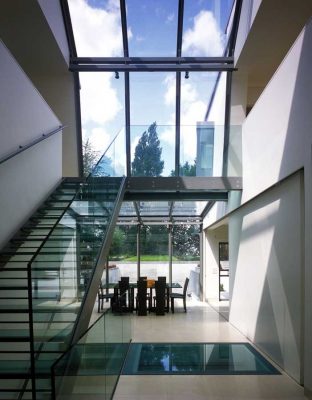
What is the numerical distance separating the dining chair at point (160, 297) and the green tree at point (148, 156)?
3.91 meters

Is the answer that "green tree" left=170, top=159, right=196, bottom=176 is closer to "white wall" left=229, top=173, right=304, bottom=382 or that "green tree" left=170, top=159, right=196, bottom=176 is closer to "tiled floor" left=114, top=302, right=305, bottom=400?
"white wall" left=229, top=173, right=304, bottom=382

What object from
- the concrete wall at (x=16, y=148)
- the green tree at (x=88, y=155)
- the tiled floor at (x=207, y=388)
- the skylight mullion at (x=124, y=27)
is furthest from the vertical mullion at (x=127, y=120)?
the tiled floor at (x=207, y=388)

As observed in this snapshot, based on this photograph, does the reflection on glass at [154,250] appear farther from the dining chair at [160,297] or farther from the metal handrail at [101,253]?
the metal handrail at [101,253]

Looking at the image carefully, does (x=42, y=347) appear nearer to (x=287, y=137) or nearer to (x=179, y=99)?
(x=287, y=137)

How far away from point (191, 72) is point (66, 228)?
6.85 m

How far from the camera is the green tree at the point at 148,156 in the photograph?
8.89 metres

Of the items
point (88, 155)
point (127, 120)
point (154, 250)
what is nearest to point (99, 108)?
point (127, 120)

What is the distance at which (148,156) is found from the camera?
9.13 meters

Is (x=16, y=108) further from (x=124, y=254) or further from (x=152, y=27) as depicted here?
(x=124, y=254)

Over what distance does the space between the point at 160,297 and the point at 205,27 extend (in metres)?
7.32

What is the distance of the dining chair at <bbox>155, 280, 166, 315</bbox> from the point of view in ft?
36.5

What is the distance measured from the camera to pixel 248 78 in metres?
10.0

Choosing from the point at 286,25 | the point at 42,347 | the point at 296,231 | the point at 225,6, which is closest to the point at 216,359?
the point at 296,231

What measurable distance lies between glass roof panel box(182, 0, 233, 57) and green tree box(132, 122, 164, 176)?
2.27 m
